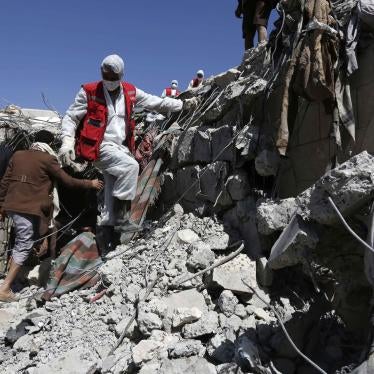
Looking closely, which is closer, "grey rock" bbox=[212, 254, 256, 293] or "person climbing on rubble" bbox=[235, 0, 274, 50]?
"grey rock" bbox=[212, 254, 256, 293]

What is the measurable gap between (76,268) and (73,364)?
1.44 metres

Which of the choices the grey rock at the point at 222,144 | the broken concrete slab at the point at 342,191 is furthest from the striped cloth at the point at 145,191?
the broken concrete slab at the point at 342,191

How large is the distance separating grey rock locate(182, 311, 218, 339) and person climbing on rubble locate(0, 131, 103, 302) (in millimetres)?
2237

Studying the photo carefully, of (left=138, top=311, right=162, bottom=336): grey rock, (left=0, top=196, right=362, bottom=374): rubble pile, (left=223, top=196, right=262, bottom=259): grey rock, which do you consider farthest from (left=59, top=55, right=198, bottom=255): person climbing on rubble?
(left=138, top=311, right=162, bottom=336): grey rock

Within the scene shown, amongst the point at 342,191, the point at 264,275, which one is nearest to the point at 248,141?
the point at 264,275

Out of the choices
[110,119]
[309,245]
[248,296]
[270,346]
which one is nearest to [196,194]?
[110,119]

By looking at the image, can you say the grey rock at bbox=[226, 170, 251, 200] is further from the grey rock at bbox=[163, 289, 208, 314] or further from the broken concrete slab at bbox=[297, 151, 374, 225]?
the broken concrete slab at bbox=[297, 151, 374, 225]

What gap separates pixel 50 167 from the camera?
4.71 meters

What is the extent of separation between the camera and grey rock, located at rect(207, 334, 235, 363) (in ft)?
8.25

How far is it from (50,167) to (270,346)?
3120mm

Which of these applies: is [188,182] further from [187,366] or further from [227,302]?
[187,366]

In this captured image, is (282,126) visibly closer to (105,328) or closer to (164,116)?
(105,328)

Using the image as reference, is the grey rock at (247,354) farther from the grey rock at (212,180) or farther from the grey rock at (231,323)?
the grey rock at (212,180)

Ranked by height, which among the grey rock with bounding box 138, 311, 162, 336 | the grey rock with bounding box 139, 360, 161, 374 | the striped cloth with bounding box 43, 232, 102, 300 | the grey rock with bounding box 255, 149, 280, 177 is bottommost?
the grey rock with bounding box 139, 360, 161, 374
